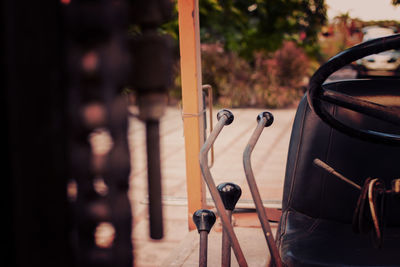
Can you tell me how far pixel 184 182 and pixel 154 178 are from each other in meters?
4.11

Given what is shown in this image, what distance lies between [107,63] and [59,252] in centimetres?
15

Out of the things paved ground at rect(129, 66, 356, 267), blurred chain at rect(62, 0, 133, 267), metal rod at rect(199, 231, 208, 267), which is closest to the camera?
blurred chain at rect(62, 0, 133, 267)

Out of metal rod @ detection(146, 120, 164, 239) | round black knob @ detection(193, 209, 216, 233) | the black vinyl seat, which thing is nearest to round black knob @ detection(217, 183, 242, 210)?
round black knob @ detection(193, 209, 216, 233)

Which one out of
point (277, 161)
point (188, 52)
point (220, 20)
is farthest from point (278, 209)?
point (220, 20)

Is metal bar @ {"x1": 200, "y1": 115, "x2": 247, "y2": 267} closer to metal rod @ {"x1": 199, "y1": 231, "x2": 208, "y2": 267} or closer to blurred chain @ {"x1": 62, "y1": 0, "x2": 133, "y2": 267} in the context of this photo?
metal rod @ {"x1": 199, "y1": 231, "x2": 208, "y2": 267}

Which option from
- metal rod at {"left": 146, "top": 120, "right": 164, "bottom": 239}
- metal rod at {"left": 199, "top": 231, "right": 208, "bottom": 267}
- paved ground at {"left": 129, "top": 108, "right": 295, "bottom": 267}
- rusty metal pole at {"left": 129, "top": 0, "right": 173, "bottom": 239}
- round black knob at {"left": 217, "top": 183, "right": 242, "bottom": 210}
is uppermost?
rusty metal pole at {"left": 129, "top": 0, "right": 173, "bottom": 239}

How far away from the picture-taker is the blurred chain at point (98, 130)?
357mm

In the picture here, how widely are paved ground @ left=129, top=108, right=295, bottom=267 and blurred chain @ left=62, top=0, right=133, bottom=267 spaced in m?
0.04

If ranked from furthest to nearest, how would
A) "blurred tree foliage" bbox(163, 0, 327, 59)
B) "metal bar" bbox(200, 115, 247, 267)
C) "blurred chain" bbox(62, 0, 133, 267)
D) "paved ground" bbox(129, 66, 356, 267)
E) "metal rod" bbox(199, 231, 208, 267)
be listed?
1. "blurred tree foliage" bbox(163, 0, 327, 59)
2. "paved ground" bbox(129, 66, 356, 267)
3. "metal rod" bbox(199, 231, 208, 267)
4. "metal bar" bbox(200, 115, 247, 267)
5. "blurred chain" bbox(62, 0, 133, 267)

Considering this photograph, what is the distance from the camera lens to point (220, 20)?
920 centimetres

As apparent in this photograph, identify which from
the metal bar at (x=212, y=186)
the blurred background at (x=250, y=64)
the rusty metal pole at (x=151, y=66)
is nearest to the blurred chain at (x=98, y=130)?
the rusty metal pole at (x=151, y=66)

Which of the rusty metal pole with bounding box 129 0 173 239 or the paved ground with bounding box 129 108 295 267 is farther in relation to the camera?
the paved ground with bounding box 129 108 295 267

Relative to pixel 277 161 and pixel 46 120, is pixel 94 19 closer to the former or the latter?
pixel 46 120

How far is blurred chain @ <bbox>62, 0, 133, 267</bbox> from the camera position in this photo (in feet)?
1.17
